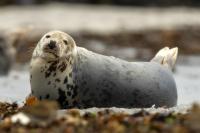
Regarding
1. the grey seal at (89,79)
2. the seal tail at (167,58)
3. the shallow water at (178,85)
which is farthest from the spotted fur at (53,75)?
the shallow water at (178,85)

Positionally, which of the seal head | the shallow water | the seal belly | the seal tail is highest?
the shallow water

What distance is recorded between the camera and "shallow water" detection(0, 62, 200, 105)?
27.6 ft

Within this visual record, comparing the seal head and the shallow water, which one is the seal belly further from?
the shallow water

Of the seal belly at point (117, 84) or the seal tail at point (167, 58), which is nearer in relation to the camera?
the seal belly at point (117, 84)

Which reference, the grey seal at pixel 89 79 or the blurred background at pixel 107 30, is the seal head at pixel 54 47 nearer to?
the grey seal at pixel 89 79

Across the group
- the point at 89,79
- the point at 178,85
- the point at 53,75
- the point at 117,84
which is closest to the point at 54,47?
the point at 53,75

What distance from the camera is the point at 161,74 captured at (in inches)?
279

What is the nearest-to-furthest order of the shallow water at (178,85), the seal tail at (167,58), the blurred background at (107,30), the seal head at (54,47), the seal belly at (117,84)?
the seal head at (54,47) < the seal belly at (117,84) < the seal tail at (167,58) < the shallow water at (178,85) < the blurred background at (107,30)

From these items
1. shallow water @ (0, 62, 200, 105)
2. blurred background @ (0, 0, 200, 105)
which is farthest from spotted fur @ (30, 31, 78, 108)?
shallow water @ (0, 62, 200, 105)

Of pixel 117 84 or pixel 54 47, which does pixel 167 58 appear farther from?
pixel 54 47

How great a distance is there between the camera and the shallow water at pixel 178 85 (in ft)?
27.6

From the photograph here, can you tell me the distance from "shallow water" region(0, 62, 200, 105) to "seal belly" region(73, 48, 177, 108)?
2.99 feet

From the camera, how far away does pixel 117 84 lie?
6.82 metres

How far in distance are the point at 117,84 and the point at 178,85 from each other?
3347 millimetres
